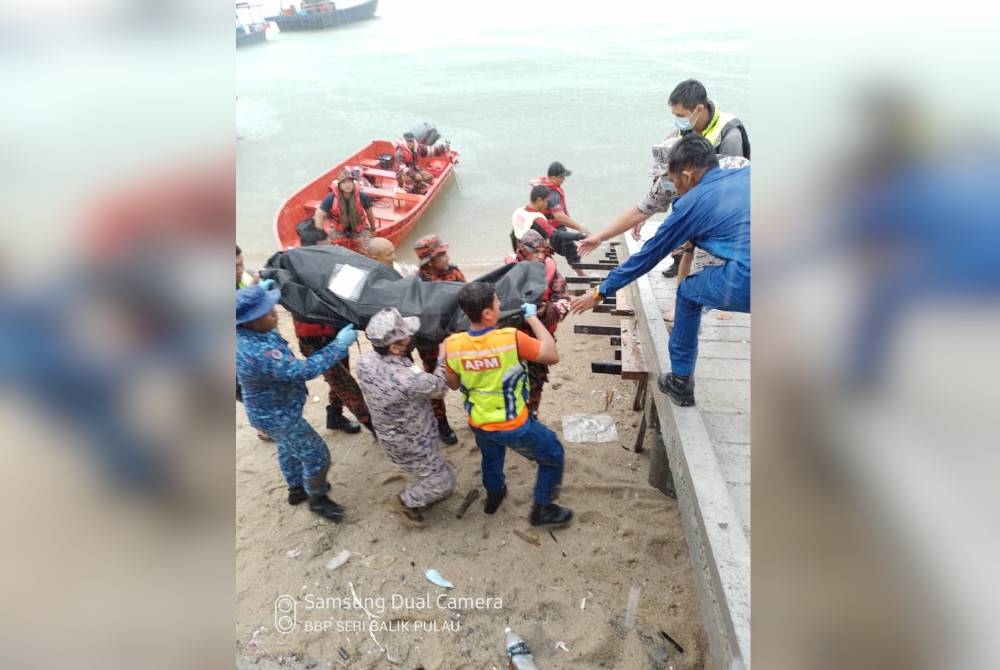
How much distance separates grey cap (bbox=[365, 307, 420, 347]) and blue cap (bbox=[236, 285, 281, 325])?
60 centimetres

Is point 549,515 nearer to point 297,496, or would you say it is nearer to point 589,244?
point 297,496

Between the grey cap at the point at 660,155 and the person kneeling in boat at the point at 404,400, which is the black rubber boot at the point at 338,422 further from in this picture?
the grey cap at the point at 660,155

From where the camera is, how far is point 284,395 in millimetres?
3850

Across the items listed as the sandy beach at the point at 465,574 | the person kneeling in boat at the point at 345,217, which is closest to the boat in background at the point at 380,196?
the person kneeling in boat at the point at 345,217

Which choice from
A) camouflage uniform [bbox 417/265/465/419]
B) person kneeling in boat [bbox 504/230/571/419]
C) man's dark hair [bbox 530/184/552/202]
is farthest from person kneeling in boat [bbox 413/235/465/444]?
man's dark hair [bbox 530/184/552/202]

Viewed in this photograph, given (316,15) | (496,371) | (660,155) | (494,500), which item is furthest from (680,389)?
(316,15)

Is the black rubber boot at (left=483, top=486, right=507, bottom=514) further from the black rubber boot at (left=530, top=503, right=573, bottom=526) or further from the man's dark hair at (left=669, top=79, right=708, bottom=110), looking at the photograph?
the man's dark hair at (left=669, top=79, right=708, bottom=110)

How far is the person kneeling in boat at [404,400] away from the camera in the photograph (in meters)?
3.66

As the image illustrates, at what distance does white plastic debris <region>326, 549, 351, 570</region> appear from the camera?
13.4 feet

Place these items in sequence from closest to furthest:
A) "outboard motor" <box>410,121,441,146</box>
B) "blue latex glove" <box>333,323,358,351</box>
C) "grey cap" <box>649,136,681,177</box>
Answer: "blue latex glove" <box>333,323,358,351</box> < "grey cap" <box>649,136,681,177</box> < "outboard motor" <box>410,121,441,146</box>

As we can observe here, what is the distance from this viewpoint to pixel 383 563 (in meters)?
4.10
